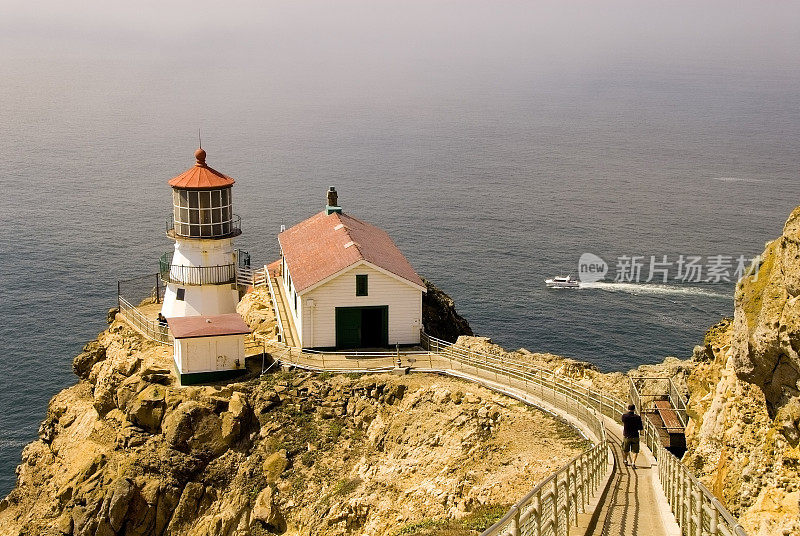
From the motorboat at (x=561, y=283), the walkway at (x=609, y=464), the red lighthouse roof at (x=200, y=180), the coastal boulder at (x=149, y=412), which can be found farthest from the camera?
the motorboat at (x=561, y=283)

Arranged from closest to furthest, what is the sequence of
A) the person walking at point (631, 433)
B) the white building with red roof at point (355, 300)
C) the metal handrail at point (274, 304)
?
the person walking at point (631, 433), the white building with red roof at point (355, 300), the metal handrail at point (274, 304)

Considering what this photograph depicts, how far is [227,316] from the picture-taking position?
34.4 metres

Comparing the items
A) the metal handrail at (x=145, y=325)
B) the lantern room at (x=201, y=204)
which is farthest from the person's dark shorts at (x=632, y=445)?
the metal handrail at (x=145, y=325)

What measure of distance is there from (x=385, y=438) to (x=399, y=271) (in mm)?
7723

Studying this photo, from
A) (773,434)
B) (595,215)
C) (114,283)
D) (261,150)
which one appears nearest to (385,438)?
(773,434)

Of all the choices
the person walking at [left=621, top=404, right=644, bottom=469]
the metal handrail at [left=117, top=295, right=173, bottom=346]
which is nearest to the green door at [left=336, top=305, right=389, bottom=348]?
the metal handrail at [left=117, top=295, right=173, bottom=346]

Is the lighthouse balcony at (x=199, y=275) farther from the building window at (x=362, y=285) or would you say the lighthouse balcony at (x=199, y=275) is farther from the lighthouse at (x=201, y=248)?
the building window at (x=362, y=285)

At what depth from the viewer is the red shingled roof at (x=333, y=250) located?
33.2m

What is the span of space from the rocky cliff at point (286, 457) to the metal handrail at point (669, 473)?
1739mm

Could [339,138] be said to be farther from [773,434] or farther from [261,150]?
[773,434]

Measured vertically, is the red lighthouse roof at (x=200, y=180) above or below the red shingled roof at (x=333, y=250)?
above

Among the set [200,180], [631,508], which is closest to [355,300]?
[200,180]

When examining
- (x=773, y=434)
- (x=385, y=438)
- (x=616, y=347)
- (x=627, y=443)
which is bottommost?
(x=616, y=347)

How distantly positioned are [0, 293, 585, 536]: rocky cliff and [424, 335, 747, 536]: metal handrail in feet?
5.71
